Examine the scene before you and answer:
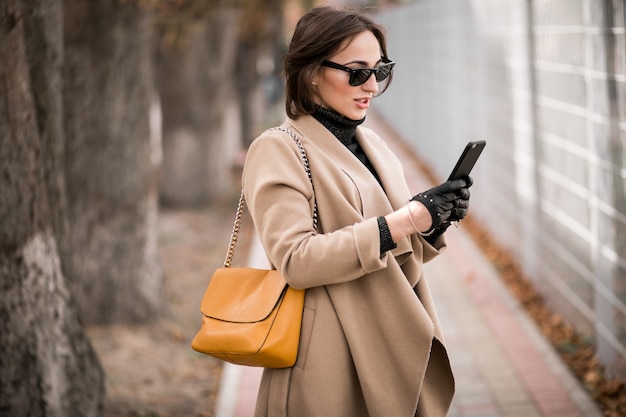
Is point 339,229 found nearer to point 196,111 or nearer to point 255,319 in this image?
point 255,319

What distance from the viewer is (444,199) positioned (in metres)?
2.66

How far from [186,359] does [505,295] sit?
2.78 meters

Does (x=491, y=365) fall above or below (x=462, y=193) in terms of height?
below

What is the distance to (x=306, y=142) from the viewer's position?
2.85 meters

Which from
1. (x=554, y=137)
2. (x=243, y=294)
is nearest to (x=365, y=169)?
(x=243, y=294)

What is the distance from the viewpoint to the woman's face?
2828 mm

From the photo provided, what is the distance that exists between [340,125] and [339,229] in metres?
0.39

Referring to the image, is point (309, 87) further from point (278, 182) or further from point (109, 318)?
point (109, 318)

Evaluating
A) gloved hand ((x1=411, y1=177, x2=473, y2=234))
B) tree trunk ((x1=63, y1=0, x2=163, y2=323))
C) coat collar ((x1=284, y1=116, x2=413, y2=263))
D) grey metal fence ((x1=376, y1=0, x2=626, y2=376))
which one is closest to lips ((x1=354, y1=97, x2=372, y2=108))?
coat collar ((x1=284, y1=116, x2=413, y2=263))

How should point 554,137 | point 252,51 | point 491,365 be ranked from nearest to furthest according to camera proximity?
point 491,365, point 554,137, point 252,51

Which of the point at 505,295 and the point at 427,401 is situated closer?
the point at 427,401

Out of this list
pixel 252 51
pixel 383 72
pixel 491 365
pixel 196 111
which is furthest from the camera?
pixel 252 51

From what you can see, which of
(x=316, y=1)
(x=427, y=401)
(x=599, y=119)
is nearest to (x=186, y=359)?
(x=599, y=119)

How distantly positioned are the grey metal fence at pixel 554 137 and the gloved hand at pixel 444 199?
2.55 metres
